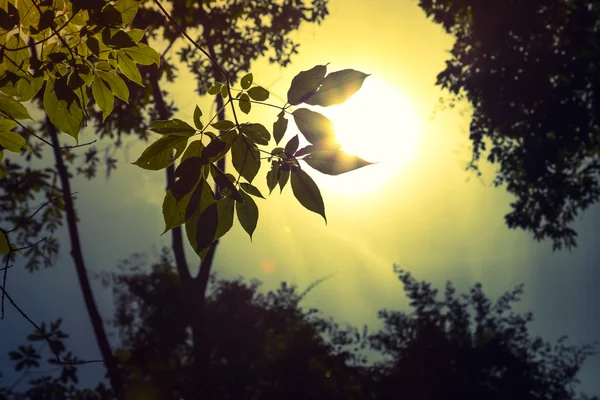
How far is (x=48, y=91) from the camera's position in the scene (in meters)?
1.26

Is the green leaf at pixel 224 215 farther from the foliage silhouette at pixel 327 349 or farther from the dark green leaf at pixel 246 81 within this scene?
the foliage silhouette at pixel 327 349

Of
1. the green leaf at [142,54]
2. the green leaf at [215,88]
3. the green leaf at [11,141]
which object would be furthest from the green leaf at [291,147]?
the green leaf at [11,141]

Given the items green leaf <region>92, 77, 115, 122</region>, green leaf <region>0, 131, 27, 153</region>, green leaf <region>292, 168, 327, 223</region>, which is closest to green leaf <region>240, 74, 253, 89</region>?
green leaf <region>292, 168, 327, 223</region>

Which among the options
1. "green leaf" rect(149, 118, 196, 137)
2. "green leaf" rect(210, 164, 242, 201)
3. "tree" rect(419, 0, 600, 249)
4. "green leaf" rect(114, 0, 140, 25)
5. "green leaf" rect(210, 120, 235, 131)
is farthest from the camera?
"tree" rect(419, 0, 600, 249)

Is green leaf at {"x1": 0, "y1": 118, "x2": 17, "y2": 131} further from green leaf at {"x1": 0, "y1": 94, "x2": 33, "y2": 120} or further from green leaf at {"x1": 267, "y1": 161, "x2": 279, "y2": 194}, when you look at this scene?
green leaf at {"x1": 267, "y1": 161, "x2": 279, "y2": 194}

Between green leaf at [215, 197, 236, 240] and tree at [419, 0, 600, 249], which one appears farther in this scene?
tree at [419, 0, 600, 249]

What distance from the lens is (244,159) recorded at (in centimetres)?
106

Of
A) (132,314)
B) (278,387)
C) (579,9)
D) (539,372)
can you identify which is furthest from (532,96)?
(132,314)

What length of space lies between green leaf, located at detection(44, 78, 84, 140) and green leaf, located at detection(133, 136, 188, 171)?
1.37 ft

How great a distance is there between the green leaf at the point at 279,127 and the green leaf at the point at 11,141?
34.0 inches

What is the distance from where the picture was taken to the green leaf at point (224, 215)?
92cm

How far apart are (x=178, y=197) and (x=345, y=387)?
12340 mm

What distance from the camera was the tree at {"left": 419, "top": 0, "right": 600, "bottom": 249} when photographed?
10.2 meters

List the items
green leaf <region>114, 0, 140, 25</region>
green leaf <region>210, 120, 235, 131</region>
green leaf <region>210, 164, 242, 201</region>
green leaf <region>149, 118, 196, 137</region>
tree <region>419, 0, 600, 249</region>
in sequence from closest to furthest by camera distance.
A: green leaf <region>210, 164, 242, 201</region> → green leaf <region>149, 118, 196, 137</region> → green leaf <region>210, 120, 235, 131</region> → green leaf <region>114, 0, 140, 25</region> → tree <region>419, 0, 600, 249</region>
